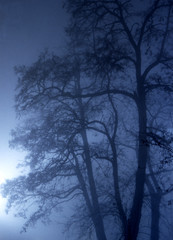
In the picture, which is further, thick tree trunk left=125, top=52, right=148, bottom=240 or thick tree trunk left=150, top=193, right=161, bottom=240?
thick tree trunk left=150, top=193, right=161, bottom=240

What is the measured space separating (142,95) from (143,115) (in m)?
0.59

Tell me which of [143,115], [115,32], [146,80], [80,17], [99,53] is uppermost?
[80,17]

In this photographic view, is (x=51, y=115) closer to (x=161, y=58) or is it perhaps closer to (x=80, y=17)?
(x=80, y=17)

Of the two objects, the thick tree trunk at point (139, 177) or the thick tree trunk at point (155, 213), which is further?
the thick tree trunk at point (155, 213)

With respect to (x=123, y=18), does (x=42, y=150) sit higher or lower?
lower

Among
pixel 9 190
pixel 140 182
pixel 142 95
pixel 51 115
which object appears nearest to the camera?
pixel 140 182

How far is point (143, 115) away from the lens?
5.95 meters

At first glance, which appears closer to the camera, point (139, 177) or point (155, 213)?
point (139, 177)

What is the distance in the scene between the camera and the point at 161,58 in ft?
20.5

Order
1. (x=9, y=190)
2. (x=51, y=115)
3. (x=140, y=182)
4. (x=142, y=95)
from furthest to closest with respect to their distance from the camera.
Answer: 1. (x=9, y=190)
2. (x=51, y=115)
3. (x=142, y=95)
4. (x=140, y=182)

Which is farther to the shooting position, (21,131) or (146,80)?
(21,131)

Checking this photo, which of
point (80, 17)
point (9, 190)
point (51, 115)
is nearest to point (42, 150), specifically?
point (51, 115)

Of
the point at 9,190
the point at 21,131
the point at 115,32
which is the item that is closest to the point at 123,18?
the point at 115,32

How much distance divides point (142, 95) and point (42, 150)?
11.7 ft
